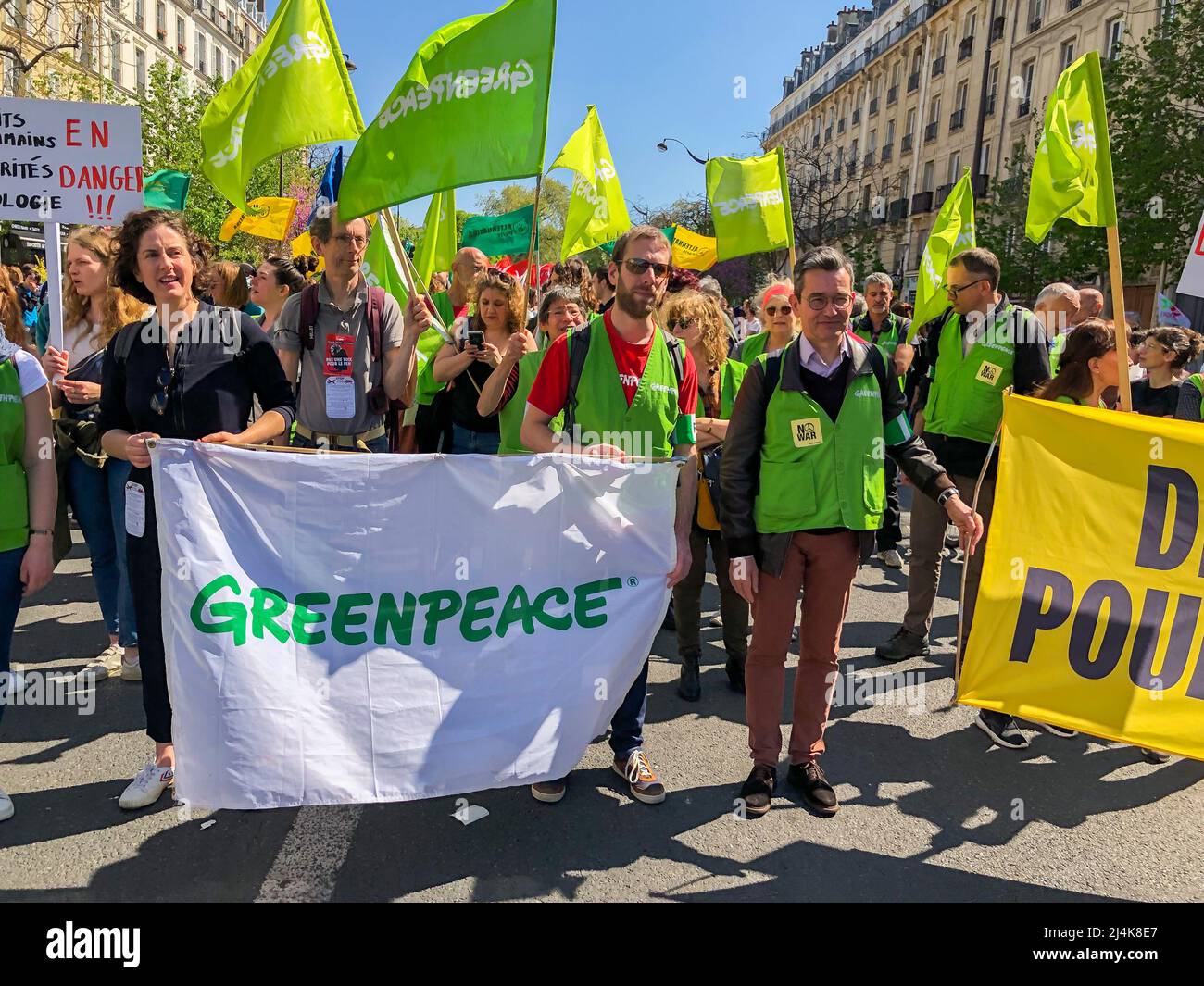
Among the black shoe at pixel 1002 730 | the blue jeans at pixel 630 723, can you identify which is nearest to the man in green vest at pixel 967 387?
the black shoe at pixel 1002 730

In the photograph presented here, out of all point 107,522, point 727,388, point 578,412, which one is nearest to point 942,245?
point 727,388

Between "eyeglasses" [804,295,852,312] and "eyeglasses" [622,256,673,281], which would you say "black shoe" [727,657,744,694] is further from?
"eyeglasses" [622,256,673,281]

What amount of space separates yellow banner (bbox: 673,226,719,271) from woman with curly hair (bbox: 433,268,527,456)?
751 centimetres

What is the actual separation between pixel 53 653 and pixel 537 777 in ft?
11.0

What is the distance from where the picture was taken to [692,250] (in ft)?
40.7

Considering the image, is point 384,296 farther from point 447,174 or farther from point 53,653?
point 53,653

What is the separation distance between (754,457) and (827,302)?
2.15ft

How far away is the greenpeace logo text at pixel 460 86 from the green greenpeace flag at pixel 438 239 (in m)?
3.13

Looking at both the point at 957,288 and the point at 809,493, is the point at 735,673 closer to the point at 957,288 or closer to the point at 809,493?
the point at 809,493

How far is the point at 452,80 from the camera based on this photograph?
3688 millimetres

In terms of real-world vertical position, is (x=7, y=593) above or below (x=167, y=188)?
below

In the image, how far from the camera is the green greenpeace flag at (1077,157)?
4363mm

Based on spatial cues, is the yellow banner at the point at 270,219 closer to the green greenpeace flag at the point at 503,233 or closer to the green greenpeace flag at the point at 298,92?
the green greenpeace flag at the point at 503,233
